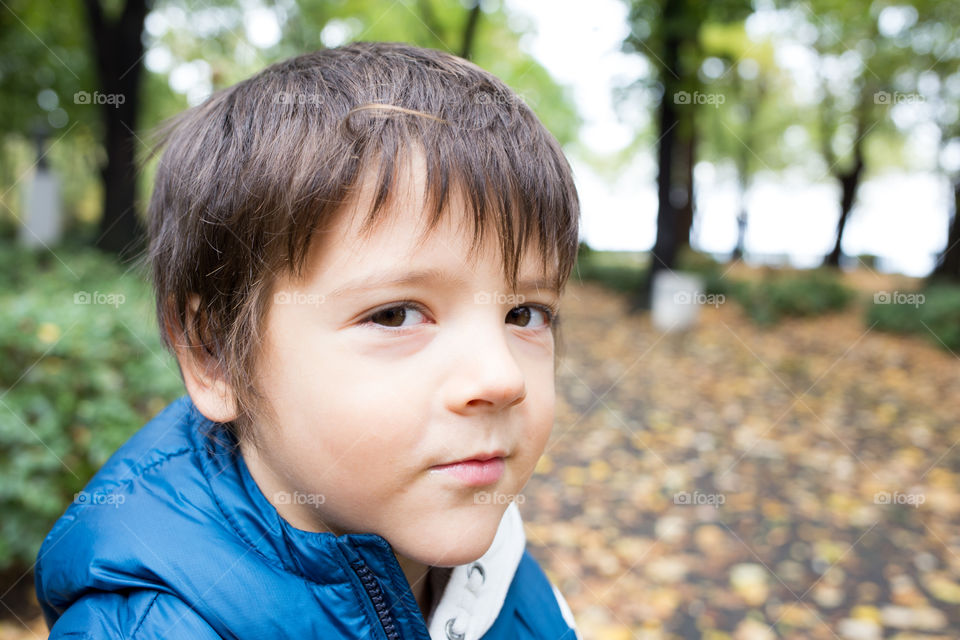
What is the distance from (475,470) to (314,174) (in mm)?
530

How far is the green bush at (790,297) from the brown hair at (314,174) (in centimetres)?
1078

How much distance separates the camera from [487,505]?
3.43ft

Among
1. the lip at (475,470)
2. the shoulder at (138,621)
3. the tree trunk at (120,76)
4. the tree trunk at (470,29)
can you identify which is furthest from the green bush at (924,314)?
the tree trunk at (120,76)

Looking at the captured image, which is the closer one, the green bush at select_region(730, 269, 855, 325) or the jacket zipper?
the jacket zipper

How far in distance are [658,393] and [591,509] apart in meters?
2.89

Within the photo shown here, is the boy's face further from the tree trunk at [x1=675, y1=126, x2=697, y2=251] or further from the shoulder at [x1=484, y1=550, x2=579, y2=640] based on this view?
the tree trunk at [x1=675, y1=126, x2=697, y2=251]

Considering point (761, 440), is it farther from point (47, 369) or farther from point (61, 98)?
point (61, 98)

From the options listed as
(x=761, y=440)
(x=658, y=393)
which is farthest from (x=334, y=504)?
(x=658, y=393)

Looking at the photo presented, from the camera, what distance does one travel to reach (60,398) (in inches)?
108

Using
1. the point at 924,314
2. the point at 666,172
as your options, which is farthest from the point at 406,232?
the point at 924,314

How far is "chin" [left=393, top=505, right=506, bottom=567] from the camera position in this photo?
1019 mm

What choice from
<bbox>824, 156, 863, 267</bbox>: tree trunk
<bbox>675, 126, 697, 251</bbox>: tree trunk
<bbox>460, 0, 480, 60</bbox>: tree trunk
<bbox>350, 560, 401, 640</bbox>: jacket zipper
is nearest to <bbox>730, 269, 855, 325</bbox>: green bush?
<bbox>675, 126, 697, 251</bbox>: tree trunk

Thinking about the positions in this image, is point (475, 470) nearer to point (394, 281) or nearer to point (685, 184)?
point (394, 281)

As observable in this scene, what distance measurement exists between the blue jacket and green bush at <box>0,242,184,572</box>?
5.20ft
